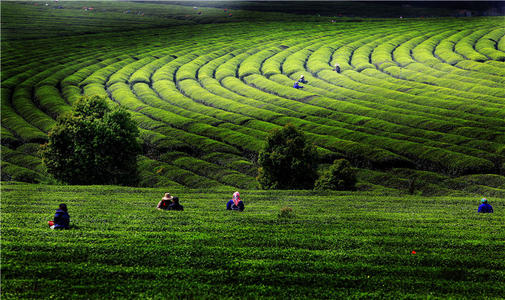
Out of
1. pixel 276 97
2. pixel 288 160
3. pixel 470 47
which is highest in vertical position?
pixel 470 47

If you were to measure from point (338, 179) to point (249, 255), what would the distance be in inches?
1397

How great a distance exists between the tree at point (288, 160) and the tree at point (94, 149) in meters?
17.8

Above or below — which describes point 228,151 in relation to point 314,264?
below

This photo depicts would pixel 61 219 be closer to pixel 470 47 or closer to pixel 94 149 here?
pixel 94 149

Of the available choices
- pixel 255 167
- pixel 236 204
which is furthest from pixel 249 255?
pixel 255 167

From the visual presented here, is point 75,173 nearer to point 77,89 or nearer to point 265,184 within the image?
point 265,184

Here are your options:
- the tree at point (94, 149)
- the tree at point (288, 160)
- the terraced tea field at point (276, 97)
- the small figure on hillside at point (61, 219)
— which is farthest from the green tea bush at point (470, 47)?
the small figure on hillside at point (61, 219)

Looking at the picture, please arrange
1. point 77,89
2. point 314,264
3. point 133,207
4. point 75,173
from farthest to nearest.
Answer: point 77,89 < point 75,173 < point 133,207 < point 314,264

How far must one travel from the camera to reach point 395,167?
73.6m

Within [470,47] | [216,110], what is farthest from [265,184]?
[470,47]

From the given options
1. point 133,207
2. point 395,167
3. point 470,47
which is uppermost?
point 470,47

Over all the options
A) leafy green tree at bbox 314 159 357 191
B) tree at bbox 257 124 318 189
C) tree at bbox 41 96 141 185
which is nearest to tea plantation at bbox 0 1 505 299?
leafy green tree at bbox 314 159 357 191

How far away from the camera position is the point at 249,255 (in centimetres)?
2419

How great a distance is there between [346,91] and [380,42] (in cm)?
6200
